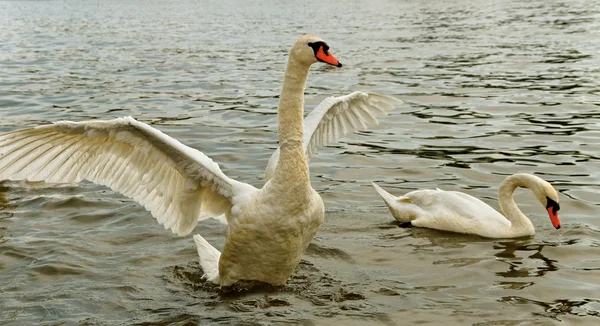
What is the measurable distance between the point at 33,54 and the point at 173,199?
60.3 feet

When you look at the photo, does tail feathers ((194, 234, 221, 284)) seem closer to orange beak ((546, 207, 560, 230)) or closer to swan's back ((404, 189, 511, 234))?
swan's back ((404, 189, 511, 234))

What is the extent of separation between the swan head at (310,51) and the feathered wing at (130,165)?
1.26m

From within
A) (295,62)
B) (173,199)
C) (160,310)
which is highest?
(295,62)

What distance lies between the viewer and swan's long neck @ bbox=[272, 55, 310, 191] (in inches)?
271

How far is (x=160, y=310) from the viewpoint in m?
7.28

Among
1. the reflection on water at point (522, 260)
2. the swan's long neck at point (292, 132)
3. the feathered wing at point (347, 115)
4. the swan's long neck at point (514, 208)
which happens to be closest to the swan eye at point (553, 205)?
the swan's long neck at point (514, 208)

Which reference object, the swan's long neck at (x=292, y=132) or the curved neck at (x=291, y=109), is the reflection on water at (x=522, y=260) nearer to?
the swan's long neck at (x=292, y=132)

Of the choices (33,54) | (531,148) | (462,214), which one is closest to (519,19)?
(33,54)

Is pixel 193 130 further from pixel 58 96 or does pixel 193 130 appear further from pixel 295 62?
pixel 295 62

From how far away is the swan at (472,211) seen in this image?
9.05 m

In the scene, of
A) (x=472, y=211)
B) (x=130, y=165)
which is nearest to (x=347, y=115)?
(x=472, y=211)

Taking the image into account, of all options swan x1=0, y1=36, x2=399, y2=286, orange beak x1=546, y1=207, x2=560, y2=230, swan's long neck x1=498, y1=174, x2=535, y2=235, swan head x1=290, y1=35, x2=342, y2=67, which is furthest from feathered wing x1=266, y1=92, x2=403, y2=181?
swan head x1=290, y1=35, x2=342, y2=67

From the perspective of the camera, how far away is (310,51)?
681 centimetres

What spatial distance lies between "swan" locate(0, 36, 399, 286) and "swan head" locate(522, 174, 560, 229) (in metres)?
3.13
